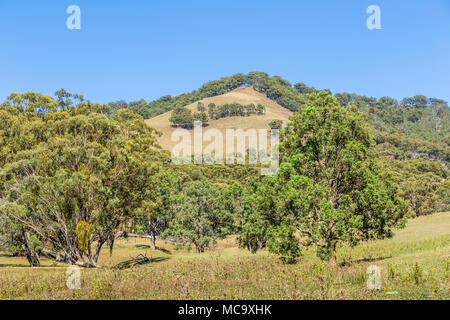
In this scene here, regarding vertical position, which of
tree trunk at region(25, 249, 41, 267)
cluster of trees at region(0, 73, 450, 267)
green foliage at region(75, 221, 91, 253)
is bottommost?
tree trunk at region(25, 249, 41, 267)

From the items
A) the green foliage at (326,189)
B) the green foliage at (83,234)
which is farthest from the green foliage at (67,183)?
the green foliage at (326,189)

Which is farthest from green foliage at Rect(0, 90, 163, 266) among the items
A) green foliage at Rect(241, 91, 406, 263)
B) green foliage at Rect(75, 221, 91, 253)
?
green foliage at Rect(241, 91, 406, 263)

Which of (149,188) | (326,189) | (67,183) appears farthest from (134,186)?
(326,189)

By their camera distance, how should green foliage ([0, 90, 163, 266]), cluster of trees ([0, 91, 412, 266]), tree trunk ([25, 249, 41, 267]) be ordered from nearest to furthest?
cluster of trees ([0, 91, 412, 266]), green foliage ([0, 90, 163, 266]), tree trunk ([25, 249, 41, 267])

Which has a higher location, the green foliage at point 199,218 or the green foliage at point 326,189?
the green foliage at point 326,189

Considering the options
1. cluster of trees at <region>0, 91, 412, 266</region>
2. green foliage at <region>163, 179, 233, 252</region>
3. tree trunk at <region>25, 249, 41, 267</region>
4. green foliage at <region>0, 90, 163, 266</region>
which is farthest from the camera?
green foliage at <region>163, 179, 233, 252</region>

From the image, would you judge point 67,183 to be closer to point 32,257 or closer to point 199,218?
point 32,257

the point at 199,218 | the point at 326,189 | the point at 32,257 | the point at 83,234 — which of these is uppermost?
the point at 326,189

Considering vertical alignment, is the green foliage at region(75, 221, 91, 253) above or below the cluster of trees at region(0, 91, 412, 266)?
below

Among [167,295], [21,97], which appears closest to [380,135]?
[21,97]

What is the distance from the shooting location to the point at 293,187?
23734 mm

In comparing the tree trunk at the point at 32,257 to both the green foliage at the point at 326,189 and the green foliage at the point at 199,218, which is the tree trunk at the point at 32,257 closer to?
the green foliage at the point at 199,218

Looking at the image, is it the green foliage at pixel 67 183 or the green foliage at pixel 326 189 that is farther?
the green foliage at pixel 67 183

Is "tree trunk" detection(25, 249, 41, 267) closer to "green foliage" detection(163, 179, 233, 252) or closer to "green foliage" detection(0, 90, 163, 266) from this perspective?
"green foliage" detection(0, 90, 163, 266)
